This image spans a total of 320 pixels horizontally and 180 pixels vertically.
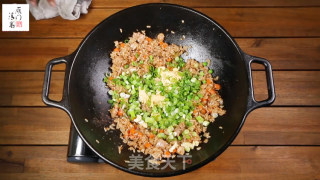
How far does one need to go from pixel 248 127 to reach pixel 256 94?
0.25m

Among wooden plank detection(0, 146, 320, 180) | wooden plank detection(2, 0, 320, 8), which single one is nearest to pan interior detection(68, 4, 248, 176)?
wooden plank detection(0, 146, 320, 180)

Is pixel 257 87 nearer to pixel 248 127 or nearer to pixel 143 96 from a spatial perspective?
pixel 248 127

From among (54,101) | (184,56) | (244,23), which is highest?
(244,23)

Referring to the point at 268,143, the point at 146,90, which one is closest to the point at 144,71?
the point at 146,90

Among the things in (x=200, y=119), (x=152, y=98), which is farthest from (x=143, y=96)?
(x=200, y=119)

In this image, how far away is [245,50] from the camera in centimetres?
215

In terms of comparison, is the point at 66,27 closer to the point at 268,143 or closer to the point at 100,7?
the point at 100,7
